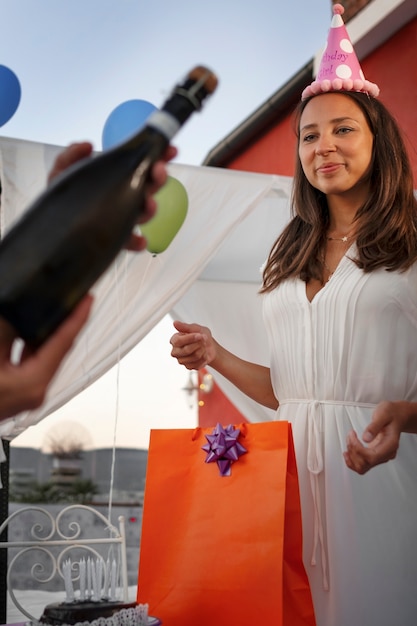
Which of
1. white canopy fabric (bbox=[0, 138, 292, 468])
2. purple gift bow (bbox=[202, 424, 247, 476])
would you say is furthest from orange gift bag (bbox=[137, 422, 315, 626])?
white canopy fabric (bbox=[0, 138, 292, 468])

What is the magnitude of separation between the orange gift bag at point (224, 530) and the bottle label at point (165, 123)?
2.73ft

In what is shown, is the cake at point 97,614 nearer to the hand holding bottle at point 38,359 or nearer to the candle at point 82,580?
the candle at point 82,580

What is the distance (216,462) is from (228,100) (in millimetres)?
5031

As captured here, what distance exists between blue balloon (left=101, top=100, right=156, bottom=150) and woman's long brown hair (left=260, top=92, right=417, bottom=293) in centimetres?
107

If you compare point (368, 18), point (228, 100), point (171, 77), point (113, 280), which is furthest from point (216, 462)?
point (228, 100)

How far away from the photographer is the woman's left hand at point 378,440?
1090mm

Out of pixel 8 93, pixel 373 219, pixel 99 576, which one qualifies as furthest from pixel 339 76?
pixel 8 93

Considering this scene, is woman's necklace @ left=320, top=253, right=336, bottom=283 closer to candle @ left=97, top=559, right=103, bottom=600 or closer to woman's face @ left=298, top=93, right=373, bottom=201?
woman's face @ left=298, top=93, right=373, bottom=201

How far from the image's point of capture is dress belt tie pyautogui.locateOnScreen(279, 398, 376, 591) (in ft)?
4.51

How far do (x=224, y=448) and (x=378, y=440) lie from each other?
1.01ft

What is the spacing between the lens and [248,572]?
1.25m

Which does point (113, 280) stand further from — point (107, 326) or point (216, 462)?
point (216, 462)

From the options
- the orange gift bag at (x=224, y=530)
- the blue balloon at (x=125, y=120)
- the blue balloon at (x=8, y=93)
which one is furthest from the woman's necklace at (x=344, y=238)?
the blue balloon at (x=8, y=93)

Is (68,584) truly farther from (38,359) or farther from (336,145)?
(336,145)
